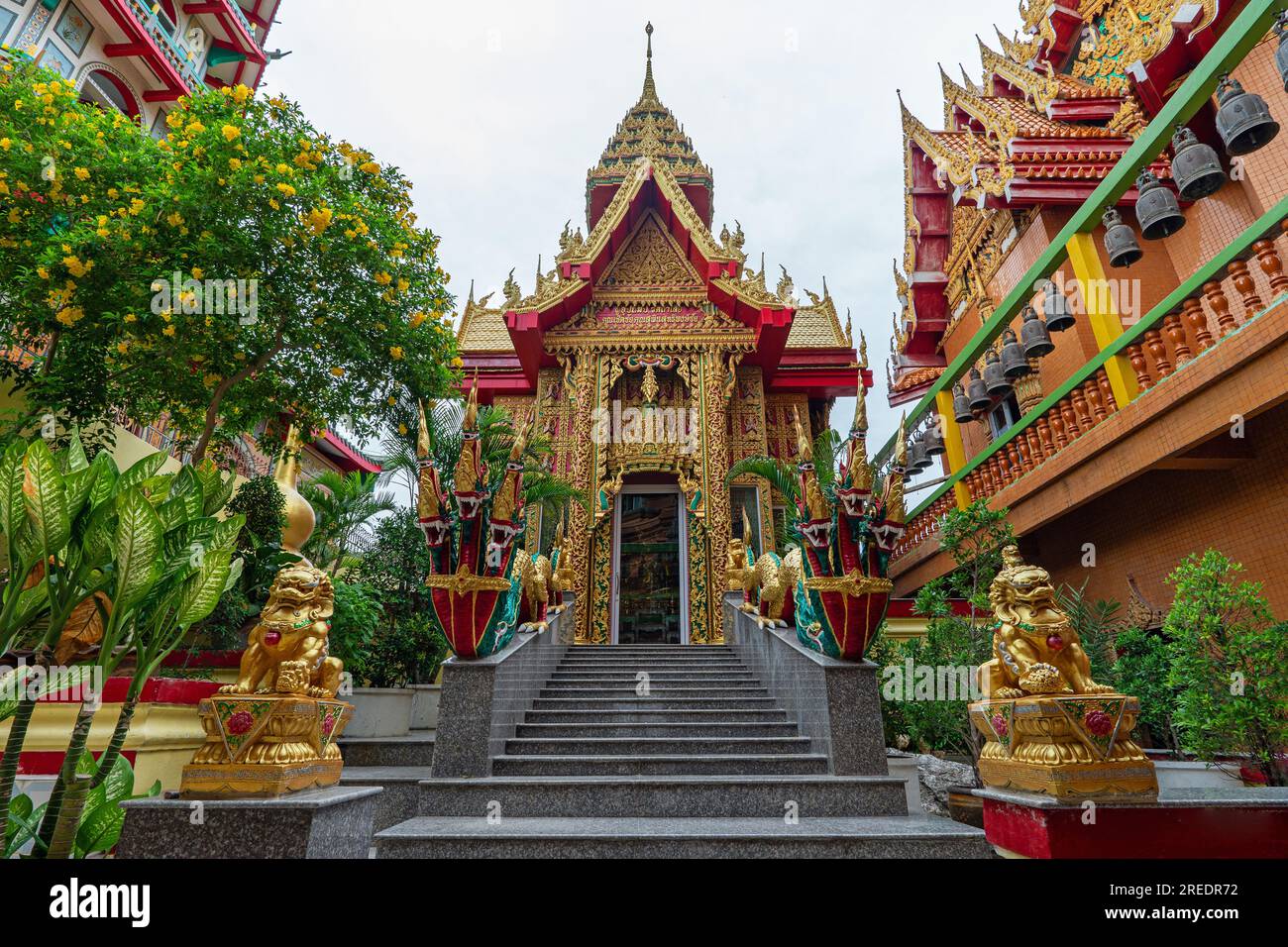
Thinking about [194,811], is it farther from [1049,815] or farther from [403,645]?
[403,645]

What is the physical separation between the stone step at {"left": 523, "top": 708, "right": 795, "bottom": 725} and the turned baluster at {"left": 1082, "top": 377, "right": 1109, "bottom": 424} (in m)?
3.55

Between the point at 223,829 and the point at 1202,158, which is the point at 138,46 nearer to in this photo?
the point at 223,829

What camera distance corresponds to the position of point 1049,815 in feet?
6.16

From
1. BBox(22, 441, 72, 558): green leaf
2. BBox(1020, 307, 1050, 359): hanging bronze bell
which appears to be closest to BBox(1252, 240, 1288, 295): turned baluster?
BBox(1020, 307, 1050, 359): hanging bronze bell

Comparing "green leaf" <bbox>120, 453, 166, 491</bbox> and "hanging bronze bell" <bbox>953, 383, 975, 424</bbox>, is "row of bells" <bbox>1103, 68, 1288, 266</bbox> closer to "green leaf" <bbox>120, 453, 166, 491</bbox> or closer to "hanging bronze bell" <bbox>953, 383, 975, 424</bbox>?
"hanging bronze bell" <bbox>953, 383, 975, 424</bbox>

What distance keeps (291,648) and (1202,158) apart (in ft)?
21.4

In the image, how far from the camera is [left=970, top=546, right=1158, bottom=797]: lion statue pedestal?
1.98 m

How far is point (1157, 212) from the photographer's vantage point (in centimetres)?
500

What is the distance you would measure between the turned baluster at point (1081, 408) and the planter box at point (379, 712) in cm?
632

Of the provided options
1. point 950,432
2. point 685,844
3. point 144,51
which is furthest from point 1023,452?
point 144,51

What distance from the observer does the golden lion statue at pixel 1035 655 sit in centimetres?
224

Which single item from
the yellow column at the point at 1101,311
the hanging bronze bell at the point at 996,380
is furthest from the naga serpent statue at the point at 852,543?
the hanging bronze bell at the point at 996,380
